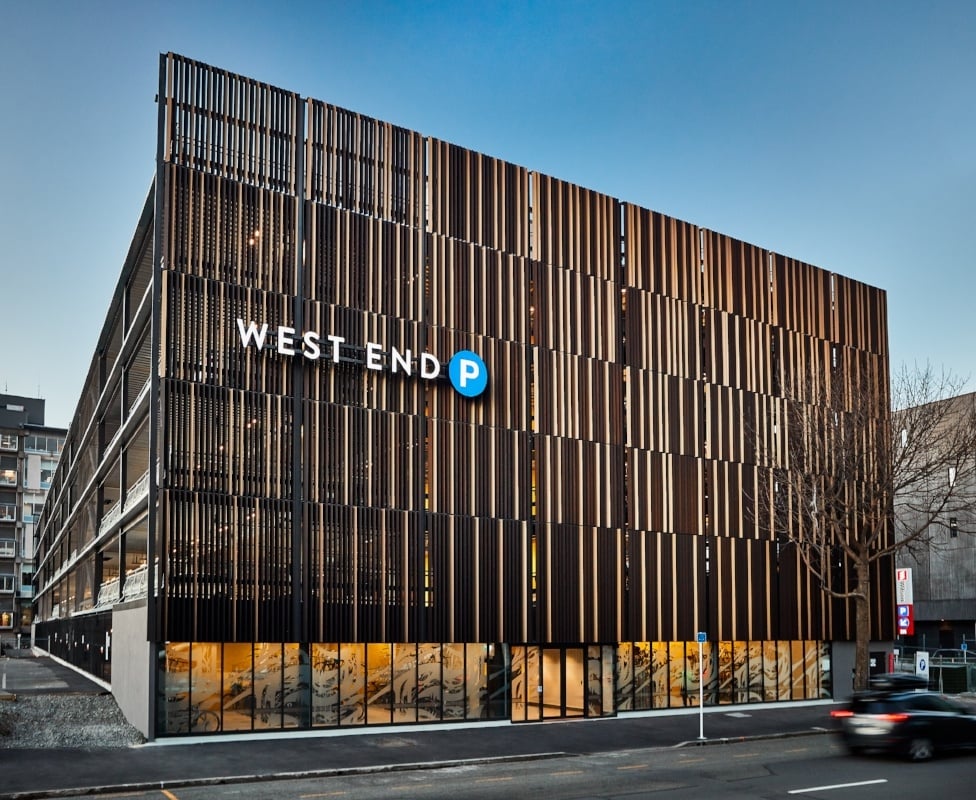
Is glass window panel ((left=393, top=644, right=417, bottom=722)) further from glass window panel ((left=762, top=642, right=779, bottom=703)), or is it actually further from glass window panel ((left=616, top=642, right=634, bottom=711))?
glass window panel ((left=762, top=642, right=779, bottom=703))

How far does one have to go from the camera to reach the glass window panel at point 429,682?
3212 cm

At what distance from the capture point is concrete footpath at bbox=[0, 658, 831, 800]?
22.2 metres

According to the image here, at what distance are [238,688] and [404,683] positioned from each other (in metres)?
5.28

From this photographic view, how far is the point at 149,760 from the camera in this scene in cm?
2441

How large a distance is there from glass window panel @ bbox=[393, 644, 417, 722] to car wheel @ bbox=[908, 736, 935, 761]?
47.7ft

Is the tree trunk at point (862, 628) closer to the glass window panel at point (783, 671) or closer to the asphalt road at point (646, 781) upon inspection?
the glass window panel at point (783, 671)

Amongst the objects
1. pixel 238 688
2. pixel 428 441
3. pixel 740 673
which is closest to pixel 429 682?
pixel 238 688

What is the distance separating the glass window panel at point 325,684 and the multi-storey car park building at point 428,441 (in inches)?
2.5

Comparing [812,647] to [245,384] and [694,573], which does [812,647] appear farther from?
[245,384]

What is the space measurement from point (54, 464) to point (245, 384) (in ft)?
364

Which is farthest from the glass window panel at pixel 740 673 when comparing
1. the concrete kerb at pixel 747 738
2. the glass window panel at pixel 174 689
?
the glass window panel at pixel 174 689

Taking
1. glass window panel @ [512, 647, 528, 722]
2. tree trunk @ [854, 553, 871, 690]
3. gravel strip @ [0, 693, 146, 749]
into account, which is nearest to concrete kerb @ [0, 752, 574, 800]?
gravel strip @ [0, 693, 146, 749]

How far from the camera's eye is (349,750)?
88.4ft

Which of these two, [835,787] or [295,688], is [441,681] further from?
[835,787]
